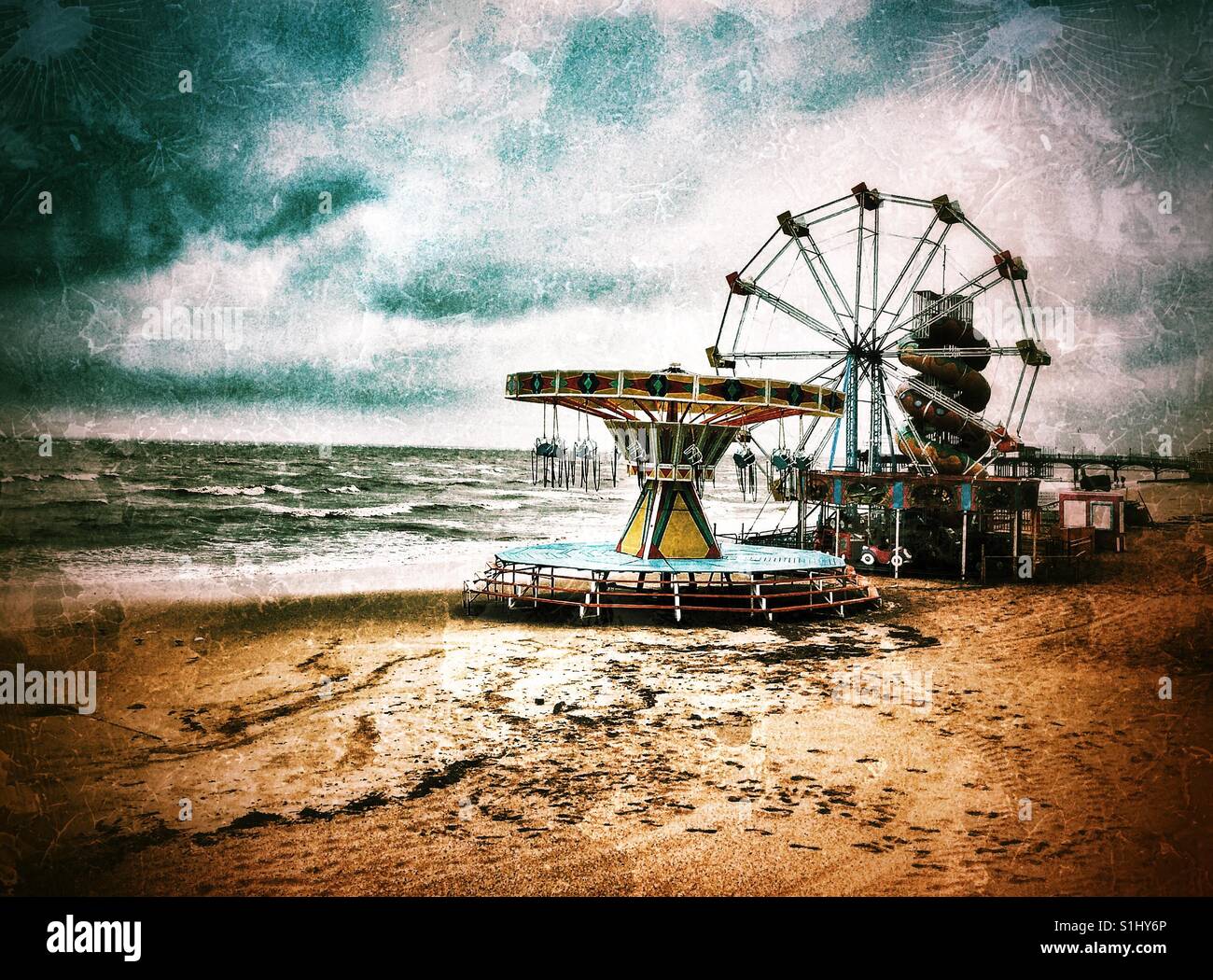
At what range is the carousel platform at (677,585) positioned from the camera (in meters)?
10.2

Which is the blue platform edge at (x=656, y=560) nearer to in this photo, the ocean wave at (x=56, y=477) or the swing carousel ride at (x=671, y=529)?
the swing carousel ride at (x=671, y=529)

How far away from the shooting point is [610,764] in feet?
17.6

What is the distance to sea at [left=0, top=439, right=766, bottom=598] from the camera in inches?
559

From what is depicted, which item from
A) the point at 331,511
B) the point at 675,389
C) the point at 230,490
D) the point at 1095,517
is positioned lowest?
the point at 331,511

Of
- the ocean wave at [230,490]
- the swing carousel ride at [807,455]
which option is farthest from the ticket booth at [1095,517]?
the ocean wave at [230,490]

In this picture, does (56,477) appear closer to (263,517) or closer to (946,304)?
Result: (263,517)

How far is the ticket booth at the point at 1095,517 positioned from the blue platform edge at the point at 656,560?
8236 mm

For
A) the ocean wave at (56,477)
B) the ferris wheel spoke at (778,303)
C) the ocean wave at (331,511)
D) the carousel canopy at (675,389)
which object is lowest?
the ocean wave at (331,511)

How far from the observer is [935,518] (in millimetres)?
16484

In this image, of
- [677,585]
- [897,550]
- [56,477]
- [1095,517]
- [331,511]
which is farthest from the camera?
[331,511]

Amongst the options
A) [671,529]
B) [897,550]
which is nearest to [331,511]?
[671,529]

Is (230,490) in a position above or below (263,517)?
above

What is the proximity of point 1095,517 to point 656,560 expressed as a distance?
42.7 feet
